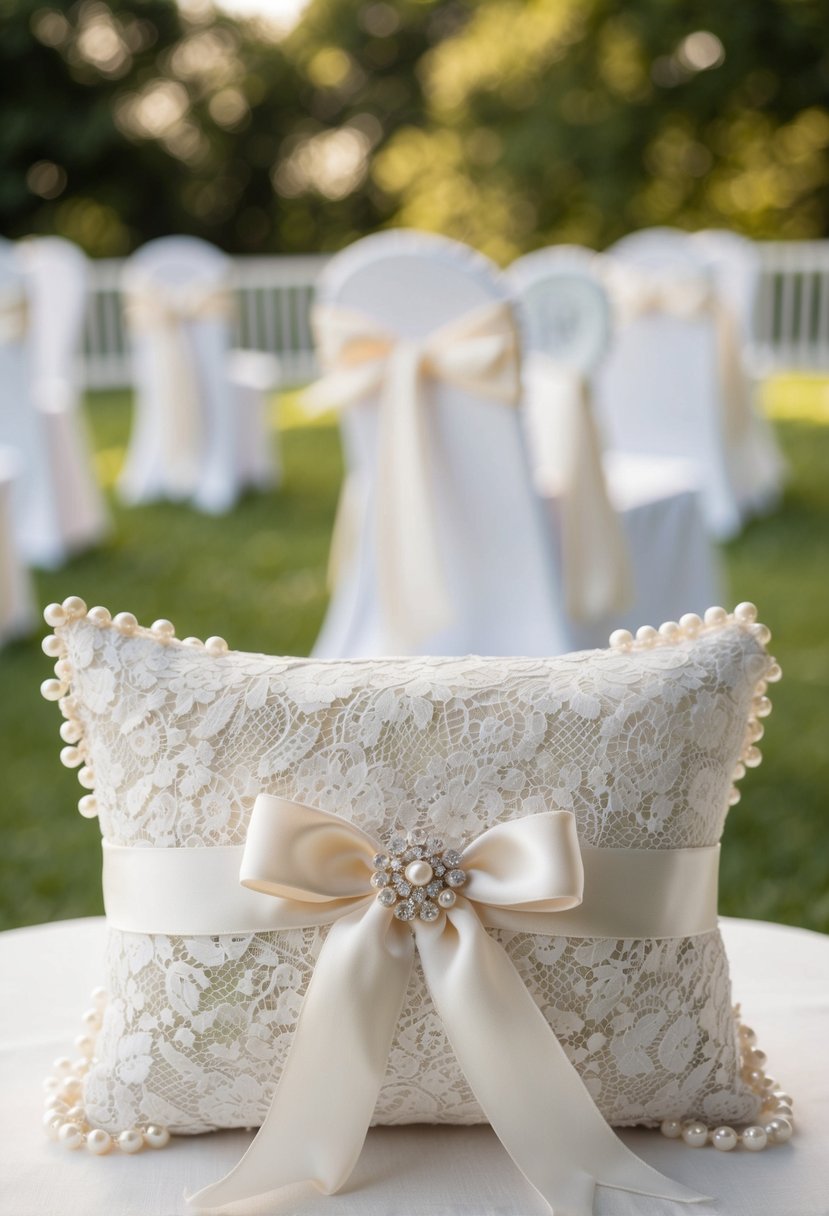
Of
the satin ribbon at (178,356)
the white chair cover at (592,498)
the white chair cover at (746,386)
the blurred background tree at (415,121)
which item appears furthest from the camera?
the blurred background tree at (415,121)

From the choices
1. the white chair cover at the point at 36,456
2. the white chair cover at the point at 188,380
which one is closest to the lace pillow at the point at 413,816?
the white chair cover at the point at 36,456

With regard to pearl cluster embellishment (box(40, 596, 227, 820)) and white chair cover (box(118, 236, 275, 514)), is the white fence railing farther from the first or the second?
pearl cluster embellishment (box(40, 596, 227, 820))

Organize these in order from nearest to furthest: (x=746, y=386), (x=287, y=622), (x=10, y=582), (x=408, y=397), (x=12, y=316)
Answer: (x=408, y=397) → (x=10, y=582) → (x=287, y=622) → (x=12, y=316) → (x=746, y=386)

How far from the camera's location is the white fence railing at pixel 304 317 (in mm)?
10742

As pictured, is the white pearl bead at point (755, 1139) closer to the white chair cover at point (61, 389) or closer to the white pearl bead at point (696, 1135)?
the white pearl bead at point (696, 1135)

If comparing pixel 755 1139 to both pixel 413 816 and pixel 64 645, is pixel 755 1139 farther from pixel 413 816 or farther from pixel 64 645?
pixel 64 645

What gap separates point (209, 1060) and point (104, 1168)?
0.12 meters

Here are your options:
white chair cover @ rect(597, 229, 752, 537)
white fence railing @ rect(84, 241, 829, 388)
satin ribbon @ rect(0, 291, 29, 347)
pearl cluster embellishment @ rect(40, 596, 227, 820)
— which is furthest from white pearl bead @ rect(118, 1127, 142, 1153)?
white fence railing @ rect(84, 241, 829, 388)

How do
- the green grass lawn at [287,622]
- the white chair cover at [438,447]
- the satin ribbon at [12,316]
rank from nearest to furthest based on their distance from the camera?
the white chair cover at [438,447] → the green grass lawn at [287,622] → the satin ribbon at [12,316]

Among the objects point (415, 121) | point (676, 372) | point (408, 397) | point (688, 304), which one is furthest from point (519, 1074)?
point (415, 121)

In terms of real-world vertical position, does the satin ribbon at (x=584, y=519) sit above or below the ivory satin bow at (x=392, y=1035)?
above

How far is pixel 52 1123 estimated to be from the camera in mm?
1074

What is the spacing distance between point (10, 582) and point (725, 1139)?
379 cm

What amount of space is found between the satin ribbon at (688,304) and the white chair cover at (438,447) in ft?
9.61
